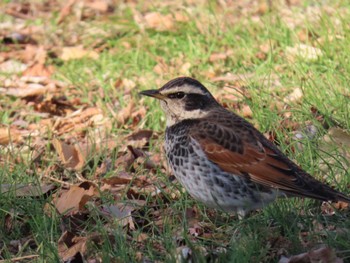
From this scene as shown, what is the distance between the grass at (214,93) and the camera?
5.42 m

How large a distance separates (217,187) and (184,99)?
37.3 inches

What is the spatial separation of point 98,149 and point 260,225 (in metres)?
2.82

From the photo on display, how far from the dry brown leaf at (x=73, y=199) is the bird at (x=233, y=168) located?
0.79 meters

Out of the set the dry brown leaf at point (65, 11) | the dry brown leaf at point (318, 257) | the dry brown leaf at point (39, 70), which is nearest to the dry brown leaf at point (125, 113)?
the dry brown leaf at point (39, 70)

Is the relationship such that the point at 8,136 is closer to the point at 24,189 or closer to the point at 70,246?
the point at 24,189

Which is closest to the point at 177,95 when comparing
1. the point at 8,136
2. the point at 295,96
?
the point at 295,96

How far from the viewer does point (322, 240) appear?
5.35 meters

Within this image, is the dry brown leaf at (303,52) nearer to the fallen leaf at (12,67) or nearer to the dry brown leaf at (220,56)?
the dry brown leaf at (220,56)

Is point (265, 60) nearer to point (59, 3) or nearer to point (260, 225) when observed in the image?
point (260, 225)

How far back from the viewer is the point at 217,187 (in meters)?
5.91

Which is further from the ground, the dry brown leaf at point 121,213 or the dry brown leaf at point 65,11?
the dry brown leaf at point 121,213

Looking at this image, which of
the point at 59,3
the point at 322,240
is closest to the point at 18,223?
the point at 322,240

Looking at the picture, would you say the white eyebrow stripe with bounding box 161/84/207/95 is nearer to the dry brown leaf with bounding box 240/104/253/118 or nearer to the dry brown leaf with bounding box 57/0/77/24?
the dry brown leaf with bounding box 240/104/253/118

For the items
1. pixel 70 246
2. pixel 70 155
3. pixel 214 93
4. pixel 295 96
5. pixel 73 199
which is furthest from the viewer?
pixel 214 93
